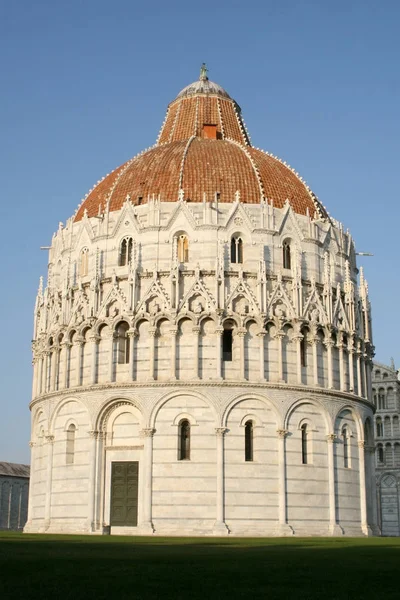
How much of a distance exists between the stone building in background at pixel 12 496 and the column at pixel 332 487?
194 ft

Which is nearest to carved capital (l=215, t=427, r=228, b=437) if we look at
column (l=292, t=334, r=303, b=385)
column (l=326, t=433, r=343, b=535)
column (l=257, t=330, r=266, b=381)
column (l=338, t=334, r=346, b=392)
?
column (l=257, t=330, r=266, b=381)

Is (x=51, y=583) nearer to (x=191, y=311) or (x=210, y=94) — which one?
(x=191, y=311)

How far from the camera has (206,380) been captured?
146 ft

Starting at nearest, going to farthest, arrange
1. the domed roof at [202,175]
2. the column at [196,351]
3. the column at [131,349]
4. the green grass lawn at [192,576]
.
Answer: the green grass lawn at [192,576] → the column at [196,351] → the column at [131,349] → the domed roof at [202,175]

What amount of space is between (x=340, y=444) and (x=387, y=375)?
48980 mm

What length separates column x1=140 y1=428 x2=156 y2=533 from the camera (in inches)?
1699

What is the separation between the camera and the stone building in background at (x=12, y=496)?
315 feet

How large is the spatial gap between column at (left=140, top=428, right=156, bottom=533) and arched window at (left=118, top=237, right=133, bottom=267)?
1061 centimetres

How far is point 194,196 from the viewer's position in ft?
163

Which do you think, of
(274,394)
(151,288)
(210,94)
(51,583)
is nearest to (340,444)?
(274,394)

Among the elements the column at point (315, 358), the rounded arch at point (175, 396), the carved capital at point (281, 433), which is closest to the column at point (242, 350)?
the rounded arch at point (175, 396)

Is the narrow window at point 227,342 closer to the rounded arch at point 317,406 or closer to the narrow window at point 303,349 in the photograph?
the narrow window at point 303,349

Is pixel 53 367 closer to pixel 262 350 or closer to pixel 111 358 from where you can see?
pixel 111 358

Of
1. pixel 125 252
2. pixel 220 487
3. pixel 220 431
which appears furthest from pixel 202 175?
pixel 220 487
